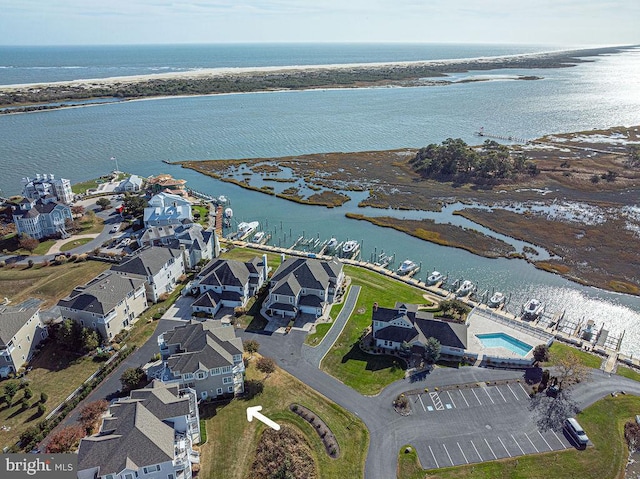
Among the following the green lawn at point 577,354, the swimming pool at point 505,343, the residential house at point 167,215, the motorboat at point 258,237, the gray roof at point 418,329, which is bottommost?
the green lawn at point 577,354

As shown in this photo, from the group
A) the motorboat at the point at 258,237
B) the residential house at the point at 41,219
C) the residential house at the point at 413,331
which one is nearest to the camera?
the residential house at the point at 413,331

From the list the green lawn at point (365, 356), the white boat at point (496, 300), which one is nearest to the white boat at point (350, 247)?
the green lawn at point (365, 356)

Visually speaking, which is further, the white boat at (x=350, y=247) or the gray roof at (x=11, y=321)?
the white boat at (x=350, y=247)

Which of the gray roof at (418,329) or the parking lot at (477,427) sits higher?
the gray roof at (418,329)

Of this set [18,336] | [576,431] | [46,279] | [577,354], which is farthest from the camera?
[46,279]

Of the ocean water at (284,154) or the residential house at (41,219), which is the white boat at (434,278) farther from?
the residential house at (41,219)

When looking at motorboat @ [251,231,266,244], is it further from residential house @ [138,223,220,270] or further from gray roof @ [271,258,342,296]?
gray roof @ [271,258,342,296]

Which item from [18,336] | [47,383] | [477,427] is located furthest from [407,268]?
[18,336]

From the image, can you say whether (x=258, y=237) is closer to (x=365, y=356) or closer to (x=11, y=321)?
(x=365, y=356)
